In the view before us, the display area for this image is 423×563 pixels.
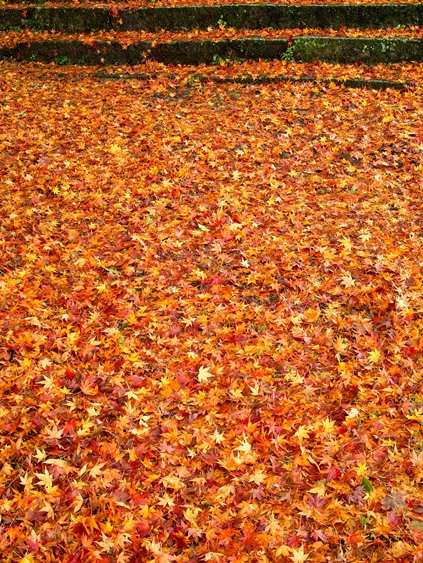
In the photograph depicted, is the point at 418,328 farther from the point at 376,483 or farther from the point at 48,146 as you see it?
the point at 48,146

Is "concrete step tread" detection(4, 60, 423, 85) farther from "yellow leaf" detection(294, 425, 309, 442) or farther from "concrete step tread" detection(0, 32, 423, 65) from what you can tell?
"yellow leaf" detection(294, 425, 309, 442)

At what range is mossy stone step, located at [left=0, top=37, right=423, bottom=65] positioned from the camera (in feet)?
26.2

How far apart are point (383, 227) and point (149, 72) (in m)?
5.64

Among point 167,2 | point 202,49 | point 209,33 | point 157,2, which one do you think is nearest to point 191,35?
point 209,33

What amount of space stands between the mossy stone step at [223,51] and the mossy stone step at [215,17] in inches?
26.4

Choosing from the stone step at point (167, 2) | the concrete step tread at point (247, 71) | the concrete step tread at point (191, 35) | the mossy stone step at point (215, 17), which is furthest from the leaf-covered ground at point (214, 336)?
the stone step at point (167, 2)

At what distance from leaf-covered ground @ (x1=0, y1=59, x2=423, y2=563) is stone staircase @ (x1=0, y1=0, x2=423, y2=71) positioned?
1.58 m

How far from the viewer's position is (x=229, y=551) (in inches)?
111

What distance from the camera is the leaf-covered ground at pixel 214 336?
2949mm

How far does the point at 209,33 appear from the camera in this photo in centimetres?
898

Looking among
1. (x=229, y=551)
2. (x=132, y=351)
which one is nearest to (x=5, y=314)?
(x=132, y=351)

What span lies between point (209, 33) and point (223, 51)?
2.21 feet

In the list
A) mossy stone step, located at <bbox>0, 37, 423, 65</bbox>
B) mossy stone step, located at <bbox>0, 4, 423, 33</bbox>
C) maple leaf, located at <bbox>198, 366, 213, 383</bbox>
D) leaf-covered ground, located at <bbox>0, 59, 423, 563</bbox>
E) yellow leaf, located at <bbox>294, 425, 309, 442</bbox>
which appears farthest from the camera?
mossy stone step, located at <bbox>0, 4, 423, 33</bbox>

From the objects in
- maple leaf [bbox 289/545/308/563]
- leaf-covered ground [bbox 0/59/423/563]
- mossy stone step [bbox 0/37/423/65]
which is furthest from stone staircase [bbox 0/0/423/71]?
maple leaf [bbox 289/545/308/563]
